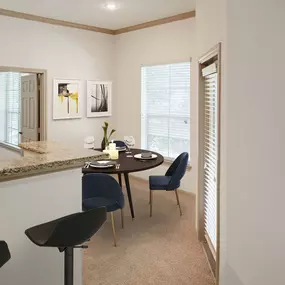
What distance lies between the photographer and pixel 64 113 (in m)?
5.80

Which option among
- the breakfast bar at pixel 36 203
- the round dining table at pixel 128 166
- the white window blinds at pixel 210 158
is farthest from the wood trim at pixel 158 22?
the breakfast bar at pixel 36 203

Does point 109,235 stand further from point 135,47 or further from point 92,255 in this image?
point 135,47

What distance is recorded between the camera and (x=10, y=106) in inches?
248

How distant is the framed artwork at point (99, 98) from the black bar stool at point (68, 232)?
4.43 m

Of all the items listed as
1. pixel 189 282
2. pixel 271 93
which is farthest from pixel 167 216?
pixel 271 93

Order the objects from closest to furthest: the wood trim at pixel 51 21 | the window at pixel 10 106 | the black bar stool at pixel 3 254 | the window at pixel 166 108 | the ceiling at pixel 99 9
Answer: the black bar stool at pixel 3 254 < the ceiling at pixel 99 9 < the wood trim at pixel 51 21 < the window at pixel 166 108 < the window at pixel 10 106

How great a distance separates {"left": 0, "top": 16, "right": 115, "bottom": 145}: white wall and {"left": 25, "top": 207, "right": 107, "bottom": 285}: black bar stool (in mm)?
3961

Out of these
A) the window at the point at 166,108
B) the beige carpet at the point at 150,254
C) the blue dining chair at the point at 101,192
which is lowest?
the beige carpet at the point at 150,254

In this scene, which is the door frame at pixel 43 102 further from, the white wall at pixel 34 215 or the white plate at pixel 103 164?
the white wall at pixel 34 215

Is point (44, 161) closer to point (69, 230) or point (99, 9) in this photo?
point (69, 230)

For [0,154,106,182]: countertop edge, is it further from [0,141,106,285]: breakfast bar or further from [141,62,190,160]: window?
[141,62,190,160]: window

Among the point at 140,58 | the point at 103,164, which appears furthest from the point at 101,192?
the point at 140,58

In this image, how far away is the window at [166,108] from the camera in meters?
5.39

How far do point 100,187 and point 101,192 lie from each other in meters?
0.07
